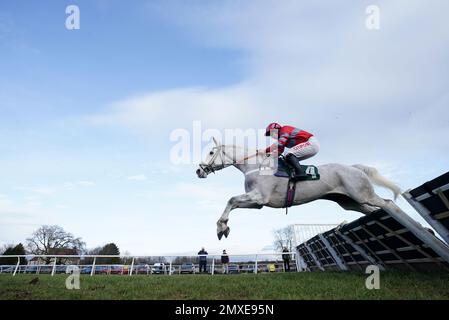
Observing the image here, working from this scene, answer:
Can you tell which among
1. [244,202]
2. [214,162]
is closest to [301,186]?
[244,202]

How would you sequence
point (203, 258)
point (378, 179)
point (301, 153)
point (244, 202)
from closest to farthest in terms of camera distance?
point (244, 202) < point (301, 153) < point (378, 179) < point (203, 258)

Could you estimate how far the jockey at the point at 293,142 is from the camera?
22.4ft

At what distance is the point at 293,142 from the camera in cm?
696

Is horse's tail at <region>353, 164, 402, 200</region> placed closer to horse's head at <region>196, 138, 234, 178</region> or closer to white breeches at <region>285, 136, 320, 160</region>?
white breeches at <region>285, 136, 320, 160</region>

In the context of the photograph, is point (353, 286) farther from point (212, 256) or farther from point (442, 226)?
point (212, 256)

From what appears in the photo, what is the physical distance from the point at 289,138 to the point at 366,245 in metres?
2.72

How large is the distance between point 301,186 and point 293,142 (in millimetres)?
950

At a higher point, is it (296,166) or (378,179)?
(296,166)

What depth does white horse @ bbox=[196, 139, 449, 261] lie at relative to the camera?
20.9 feet

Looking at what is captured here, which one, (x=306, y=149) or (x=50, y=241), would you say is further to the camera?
(x=50, y=241)

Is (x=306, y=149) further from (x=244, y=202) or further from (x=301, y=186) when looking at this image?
(x=244, y=202)
